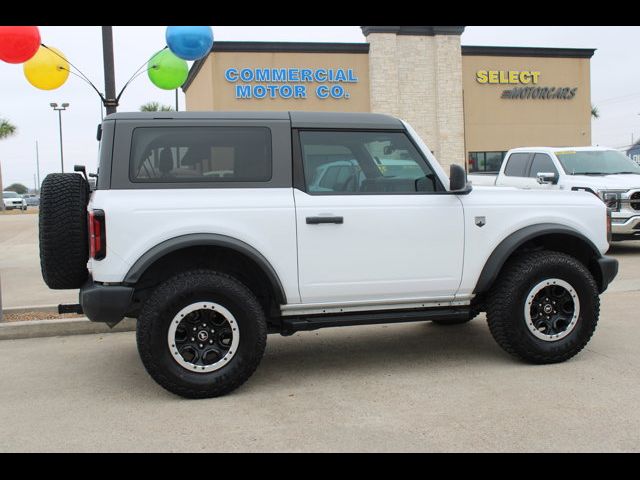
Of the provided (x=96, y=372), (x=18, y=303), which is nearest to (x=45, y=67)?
(x=18, y=303)

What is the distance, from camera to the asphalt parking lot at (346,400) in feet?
11.4

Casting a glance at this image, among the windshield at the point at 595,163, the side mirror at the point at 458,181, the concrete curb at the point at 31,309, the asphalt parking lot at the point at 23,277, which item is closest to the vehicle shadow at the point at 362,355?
the side mirror at the point at 458,181

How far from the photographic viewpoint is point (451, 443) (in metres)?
3.37

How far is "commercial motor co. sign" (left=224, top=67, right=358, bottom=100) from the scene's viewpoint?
26672mm

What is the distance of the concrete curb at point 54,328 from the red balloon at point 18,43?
404 cm

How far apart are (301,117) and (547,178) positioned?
7.26 metres

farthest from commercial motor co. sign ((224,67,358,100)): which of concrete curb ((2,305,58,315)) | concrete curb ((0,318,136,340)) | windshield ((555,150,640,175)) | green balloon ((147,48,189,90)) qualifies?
concrete curb ((0,318,136,340))

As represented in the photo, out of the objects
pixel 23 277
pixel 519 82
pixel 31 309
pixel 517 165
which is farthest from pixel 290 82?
pixel 31 309

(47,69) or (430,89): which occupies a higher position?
(430,89)

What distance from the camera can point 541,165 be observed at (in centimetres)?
1155

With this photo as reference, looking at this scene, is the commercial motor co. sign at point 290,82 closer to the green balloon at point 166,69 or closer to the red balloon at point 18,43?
the green balloon at point 166,69

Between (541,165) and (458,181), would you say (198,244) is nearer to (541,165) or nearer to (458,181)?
(458,181)

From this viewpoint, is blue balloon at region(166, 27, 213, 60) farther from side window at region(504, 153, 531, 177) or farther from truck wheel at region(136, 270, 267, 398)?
side window at region(504, 153, 531, 177)

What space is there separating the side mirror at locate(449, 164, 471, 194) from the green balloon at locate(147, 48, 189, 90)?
274 inches
